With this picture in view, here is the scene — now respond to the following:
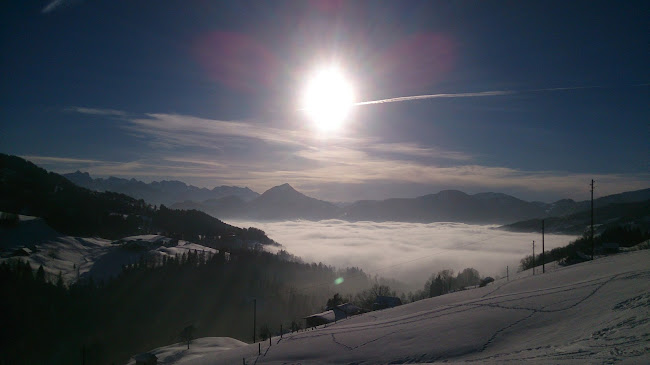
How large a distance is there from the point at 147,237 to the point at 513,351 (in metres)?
129

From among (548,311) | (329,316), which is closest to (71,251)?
(329,316)

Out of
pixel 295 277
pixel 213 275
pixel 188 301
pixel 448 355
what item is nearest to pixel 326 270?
pixel 295 277

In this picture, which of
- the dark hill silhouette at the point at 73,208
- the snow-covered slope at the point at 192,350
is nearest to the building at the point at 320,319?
the snow-covered slope at the point at 192,350

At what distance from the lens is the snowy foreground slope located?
41.0 ft

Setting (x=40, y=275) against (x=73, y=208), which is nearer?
(x=40, y=275)

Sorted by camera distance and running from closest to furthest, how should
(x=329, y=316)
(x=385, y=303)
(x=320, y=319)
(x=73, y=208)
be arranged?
(x=320, y=319)
(x=329, y=316)
(x=385, y=303)
(x=73, y=208)

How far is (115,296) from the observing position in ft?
275

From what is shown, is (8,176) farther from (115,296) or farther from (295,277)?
(295,277)

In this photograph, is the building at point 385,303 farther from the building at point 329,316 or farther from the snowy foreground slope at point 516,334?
the snowy foreground slope at point 516,334

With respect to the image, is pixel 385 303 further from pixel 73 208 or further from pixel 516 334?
pixel 73 208

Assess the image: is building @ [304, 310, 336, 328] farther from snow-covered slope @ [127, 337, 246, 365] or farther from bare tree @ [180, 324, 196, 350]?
bare tree @ [180, 324, 196, 350]

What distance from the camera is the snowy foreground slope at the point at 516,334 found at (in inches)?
492

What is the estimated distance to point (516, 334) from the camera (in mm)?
17297

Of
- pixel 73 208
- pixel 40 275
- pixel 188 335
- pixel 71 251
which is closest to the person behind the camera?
pixel 188 335
